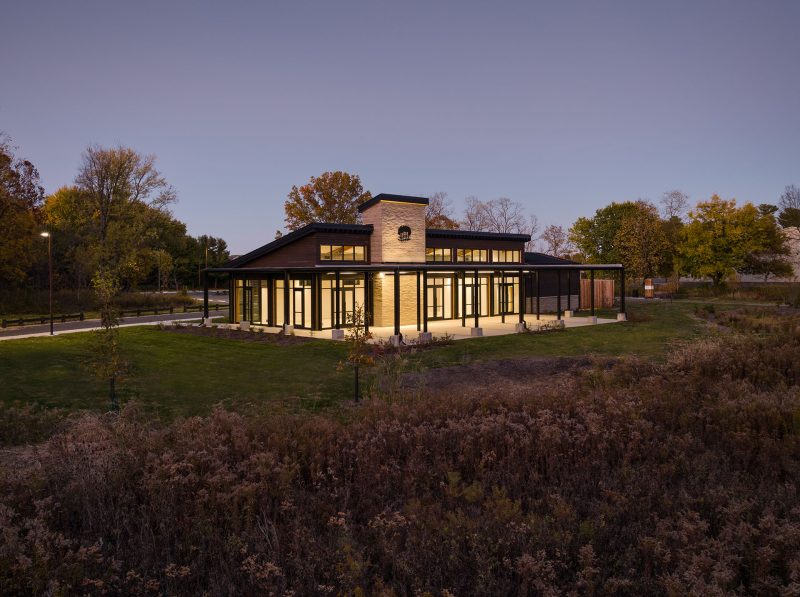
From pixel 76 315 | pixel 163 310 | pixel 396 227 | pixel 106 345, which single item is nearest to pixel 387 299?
pixel 396 227

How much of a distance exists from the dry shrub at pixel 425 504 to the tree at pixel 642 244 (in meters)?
62.7

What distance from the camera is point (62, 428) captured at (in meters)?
9.99

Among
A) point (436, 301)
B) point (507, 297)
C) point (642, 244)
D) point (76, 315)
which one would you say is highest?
point (642, 244)

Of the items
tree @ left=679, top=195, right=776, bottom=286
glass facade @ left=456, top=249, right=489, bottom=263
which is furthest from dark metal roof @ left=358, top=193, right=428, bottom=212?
tree @ left=679, top=195, right=776, bottom=286

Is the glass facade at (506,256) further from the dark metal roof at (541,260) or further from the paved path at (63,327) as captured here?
the paved path at (63,327)

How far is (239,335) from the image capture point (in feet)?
95.5

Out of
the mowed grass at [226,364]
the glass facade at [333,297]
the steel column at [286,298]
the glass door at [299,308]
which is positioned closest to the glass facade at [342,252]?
the glass facade at [333,297]

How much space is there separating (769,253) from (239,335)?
59.3 meters

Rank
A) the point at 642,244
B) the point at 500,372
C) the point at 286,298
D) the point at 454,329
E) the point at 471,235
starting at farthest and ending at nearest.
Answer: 1. the point at 642,244
2. the point at 471,235
3. the point at 286,298
4. the point at 454,329
5. the point at 500,372

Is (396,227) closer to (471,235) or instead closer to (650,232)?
(471,235)

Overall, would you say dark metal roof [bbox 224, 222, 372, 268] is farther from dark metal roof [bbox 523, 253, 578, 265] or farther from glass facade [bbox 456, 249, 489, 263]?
dark metal roof [bbox 523, 253, 578, 265]

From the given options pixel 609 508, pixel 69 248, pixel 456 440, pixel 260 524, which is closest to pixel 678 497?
pixel 609 508

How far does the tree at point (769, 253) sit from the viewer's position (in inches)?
2303

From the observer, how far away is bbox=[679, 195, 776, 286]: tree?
58125 millimetres
